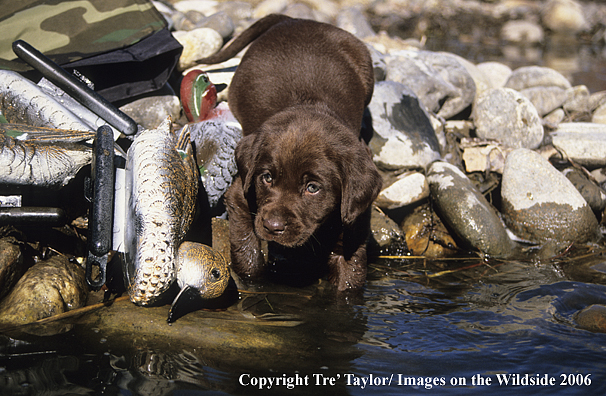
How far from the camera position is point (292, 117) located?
3.89 m

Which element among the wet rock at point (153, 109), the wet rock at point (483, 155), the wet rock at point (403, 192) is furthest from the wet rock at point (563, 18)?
the wet rock at point (153, 109)

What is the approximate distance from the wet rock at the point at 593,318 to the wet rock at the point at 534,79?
5058 millimetres

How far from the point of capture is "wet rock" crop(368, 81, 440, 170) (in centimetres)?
543

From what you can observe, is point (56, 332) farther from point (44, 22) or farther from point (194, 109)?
point (44, 22)

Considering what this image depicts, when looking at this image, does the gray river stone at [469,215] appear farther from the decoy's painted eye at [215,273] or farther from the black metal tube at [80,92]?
the black metal tube at [80,92]

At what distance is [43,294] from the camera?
3.19 meters

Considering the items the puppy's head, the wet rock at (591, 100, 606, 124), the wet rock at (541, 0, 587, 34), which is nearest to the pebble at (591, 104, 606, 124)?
the wet rock at (591, 100, 606, 124)

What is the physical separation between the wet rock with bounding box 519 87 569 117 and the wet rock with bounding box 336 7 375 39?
4.53 m

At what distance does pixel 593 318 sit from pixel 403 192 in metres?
2.01

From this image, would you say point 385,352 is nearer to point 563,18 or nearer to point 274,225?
point 274,225

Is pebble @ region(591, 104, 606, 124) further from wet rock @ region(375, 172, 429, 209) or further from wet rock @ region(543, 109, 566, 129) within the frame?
wet rock @ region(375, 172, 429, 209)

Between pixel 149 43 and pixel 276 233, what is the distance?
268 cm

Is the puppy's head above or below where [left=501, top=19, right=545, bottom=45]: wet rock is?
Answer: above

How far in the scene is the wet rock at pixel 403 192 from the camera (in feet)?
16.8
